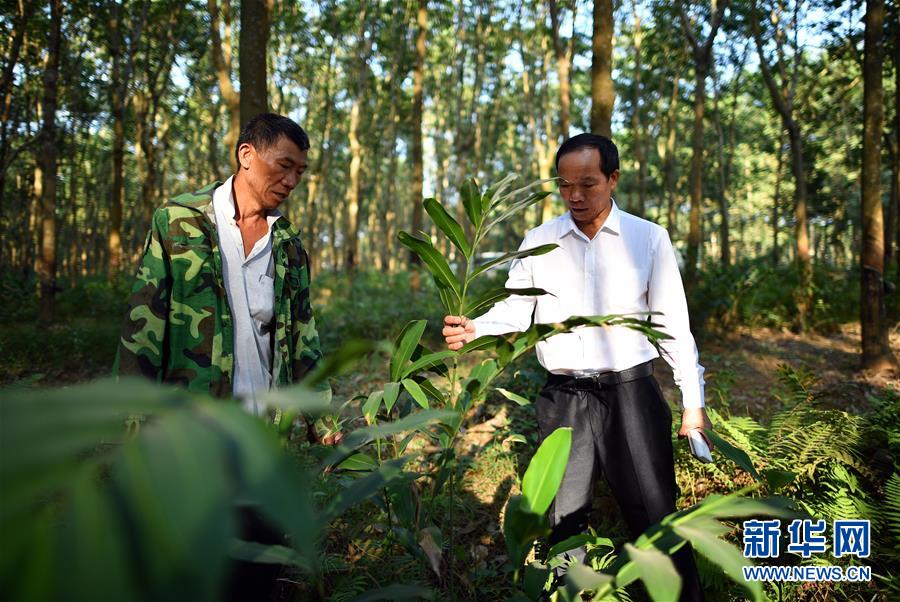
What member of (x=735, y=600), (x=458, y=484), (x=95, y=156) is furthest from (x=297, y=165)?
(x=95, y=156)

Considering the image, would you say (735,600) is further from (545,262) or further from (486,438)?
(486,438)

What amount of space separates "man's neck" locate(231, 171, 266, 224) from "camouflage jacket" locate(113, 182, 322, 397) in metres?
0.12

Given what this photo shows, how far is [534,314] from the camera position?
2375 mm

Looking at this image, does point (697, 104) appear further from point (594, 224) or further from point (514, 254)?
point (514, 254)

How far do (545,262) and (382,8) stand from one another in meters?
16.9

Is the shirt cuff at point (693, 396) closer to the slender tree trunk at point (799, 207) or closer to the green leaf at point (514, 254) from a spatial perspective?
the green leaf at point (514, 254)

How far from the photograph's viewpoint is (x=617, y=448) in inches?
85.7

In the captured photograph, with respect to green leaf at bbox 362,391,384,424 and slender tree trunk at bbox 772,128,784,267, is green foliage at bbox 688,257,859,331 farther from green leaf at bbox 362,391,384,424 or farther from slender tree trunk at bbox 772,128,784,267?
slender tree trunk at bbox 772,128,784,267

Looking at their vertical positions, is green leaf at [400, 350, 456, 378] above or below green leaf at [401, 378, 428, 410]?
above

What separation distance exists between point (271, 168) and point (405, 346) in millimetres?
1151

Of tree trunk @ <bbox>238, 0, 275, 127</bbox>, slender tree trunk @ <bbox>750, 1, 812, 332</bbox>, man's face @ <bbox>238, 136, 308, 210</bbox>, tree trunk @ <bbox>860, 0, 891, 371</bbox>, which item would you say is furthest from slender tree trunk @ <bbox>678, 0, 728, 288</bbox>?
man's face @ <bbox>238, 136, 308, 210</bbox>

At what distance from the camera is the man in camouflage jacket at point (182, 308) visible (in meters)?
1.81

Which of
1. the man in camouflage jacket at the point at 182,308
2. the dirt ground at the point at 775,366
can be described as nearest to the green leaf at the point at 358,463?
the man in camouflage jacket at the point at 182,308

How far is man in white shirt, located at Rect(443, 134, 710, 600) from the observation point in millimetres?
2104
